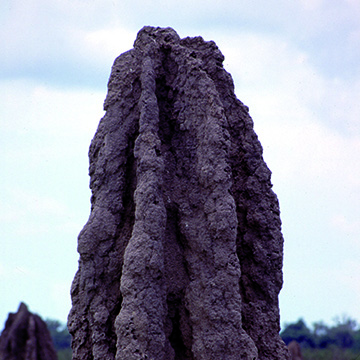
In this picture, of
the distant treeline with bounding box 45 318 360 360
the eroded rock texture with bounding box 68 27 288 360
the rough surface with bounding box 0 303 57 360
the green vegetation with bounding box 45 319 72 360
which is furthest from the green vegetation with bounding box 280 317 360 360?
the eroded rock texture with bounding box 68 27 288 360

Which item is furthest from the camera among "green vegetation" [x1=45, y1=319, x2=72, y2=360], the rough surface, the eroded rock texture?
"green vegetation" [x1=45, y1=319, x2=72, y2=360]

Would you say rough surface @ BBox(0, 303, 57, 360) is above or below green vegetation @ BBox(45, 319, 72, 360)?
below

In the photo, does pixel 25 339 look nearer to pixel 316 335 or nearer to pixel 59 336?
pixel 59 336

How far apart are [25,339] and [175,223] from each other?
10830 millimetres

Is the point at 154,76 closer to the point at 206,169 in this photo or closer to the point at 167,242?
the point at 206,169

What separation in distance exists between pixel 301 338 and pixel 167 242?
54110 mm

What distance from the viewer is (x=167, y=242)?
6.07 meters

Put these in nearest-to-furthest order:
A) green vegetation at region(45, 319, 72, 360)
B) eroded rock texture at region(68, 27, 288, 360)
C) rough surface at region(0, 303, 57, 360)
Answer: eroded rock texture at region(68, 27, 288, 360) < rough surface at region(0, 303, 57, 360) < green vegetation at region(45, 319, 72, 360)

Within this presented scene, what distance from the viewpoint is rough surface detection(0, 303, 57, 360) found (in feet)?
50.6

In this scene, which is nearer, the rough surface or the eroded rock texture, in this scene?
the eroded rock texture

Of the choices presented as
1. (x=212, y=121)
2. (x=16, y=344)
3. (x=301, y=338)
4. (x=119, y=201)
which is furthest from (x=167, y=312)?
(x=301, y=338)

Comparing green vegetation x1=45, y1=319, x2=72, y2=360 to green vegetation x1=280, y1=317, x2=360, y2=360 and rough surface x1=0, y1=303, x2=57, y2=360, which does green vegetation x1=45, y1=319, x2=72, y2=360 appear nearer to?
green vegetation x1=280, y1=317, x2=360, y2=360

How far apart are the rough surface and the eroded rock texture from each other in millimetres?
10002

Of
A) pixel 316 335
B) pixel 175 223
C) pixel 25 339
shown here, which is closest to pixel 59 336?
pixel 316 335
